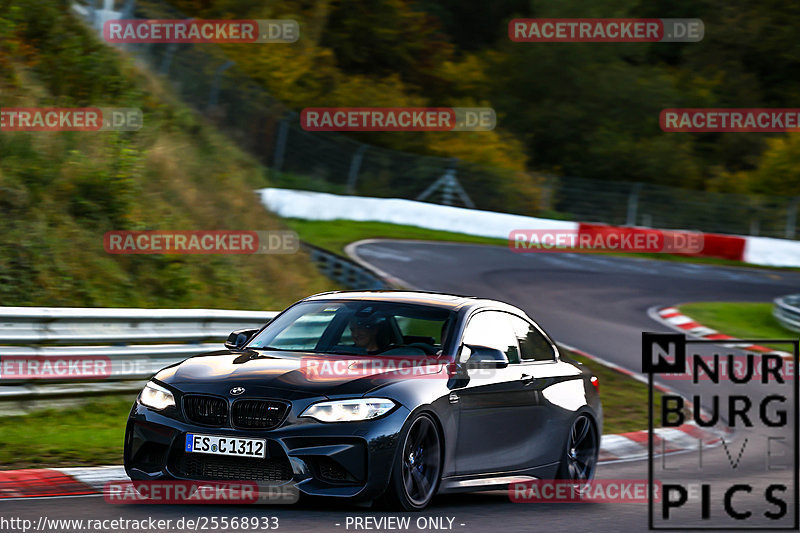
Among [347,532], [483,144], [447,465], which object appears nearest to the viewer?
[347,532]

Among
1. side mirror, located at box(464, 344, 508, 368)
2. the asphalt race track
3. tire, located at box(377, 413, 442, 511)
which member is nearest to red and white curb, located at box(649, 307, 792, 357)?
the asphalt race track

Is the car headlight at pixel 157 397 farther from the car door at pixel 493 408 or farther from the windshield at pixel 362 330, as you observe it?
the car door at pixel 493 408

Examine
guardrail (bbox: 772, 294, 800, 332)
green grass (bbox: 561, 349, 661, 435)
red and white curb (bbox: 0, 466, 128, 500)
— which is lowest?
green grass (bbox: 561, 349, 661, 435)

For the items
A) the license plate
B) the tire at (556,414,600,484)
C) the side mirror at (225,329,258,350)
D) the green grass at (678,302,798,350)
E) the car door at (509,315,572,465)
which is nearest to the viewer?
the license plate

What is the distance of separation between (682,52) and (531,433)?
5284 centimetres

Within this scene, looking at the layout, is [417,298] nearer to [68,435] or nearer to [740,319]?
[68,435]

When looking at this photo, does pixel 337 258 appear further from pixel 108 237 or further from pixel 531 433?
pixel 531 433

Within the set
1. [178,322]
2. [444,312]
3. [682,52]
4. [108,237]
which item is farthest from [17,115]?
[682,52]

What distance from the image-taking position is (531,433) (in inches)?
328

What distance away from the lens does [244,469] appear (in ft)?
21.7

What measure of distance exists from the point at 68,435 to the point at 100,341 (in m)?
1.34

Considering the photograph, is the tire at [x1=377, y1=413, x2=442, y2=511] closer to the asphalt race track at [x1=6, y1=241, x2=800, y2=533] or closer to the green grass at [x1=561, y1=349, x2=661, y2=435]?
the asphalt race track at [x1=6, y1=241, x2=800, y2=533]

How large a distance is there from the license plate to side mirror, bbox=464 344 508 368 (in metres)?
1.71

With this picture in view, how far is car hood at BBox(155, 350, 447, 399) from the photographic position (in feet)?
22.2
